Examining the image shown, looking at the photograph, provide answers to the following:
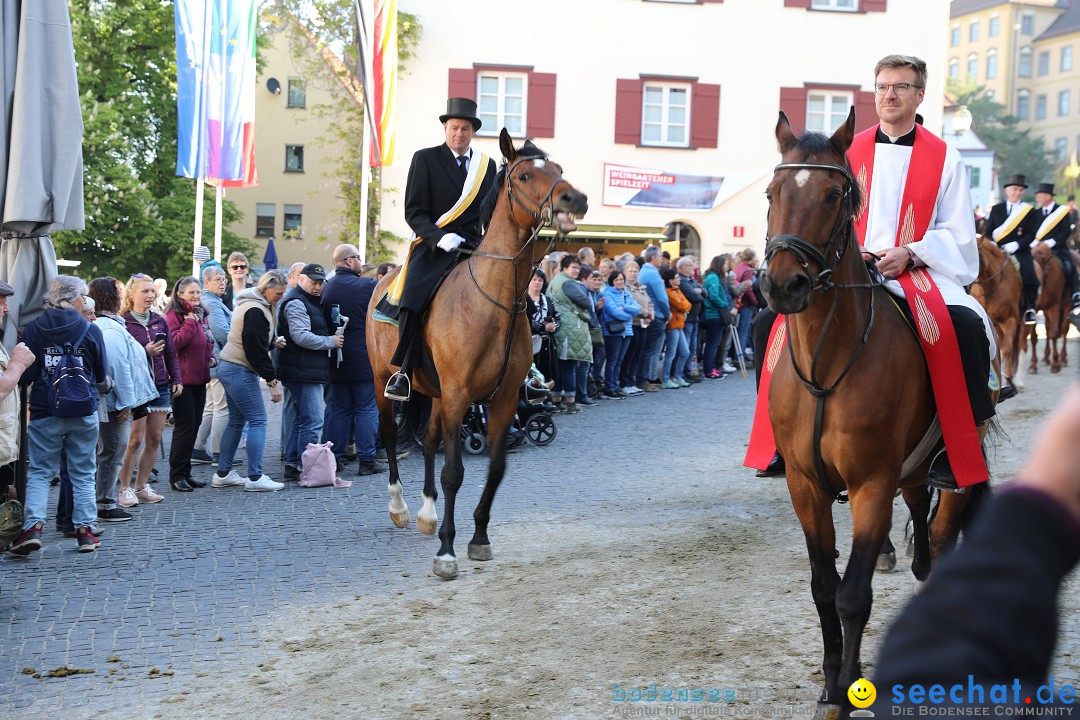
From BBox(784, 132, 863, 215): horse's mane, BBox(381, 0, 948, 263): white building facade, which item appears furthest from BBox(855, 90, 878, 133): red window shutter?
BBox(784, 132, 863, 215): horse's mane

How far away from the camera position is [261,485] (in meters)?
10.1

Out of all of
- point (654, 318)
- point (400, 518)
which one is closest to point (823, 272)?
point (400, 518)

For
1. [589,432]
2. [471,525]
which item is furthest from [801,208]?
[589,432]

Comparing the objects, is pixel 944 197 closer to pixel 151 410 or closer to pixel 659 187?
pixel 151 410

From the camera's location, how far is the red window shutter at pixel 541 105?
28500mm

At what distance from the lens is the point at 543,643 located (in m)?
5.55

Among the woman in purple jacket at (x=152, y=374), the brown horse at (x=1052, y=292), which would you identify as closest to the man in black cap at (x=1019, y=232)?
the brown horse at (x=1052, y=292)

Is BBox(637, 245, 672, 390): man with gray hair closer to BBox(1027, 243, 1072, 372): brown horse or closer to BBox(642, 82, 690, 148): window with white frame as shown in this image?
BBox(1027, 243, 1072, 372): brown horse

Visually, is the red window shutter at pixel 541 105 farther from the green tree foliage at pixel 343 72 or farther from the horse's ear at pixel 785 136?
the horse's ear at pixel 785 136

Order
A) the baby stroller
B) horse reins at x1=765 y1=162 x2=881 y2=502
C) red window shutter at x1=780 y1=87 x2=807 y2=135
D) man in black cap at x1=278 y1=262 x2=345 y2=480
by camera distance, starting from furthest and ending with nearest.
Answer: red window shutter at x1=780 y1=87 x2=807 y2=135 < the baby stroller < man in black cap at x1=278 y1=262 x2=345 y2=480 < horse reins at x1=765 y1=162 x2=881 y2=502

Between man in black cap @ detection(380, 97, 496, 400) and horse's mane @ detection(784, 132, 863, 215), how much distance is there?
3692 mm

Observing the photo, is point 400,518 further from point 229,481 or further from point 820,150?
point 820,150

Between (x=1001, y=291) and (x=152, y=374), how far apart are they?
1080 centimetres

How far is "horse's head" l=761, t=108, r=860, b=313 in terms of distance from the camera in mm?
4145
